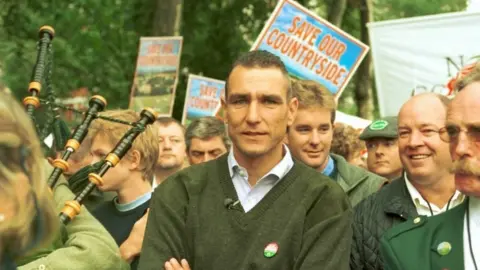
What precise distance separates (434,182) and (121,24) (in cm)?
1757

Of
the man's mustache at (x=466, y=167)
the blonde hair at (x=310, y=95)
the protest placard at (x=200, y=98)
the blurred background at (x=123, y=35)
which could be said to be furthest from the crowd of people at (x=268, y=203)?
the blurred background at (x=123, y=35)

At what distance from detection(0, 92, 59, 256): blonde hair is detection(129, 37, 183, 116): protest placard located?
1013cm

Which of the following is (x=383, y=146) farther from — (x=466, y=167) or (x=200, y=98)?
(x=200, y=98)

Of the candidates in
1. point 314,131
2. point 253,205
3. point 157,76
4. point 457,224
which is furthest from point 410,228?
point 157,76

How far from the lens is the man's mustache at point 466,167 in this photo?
13.0 ft

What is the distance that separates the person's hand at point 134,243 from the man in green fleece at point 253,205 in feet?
2.54

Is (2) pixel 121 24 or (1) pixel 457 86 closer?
(1) pixel 457 86

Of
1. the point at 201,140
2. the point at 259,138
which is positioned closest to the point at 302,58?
the point at 201,140

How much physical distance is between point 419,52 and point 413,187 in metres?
5.95

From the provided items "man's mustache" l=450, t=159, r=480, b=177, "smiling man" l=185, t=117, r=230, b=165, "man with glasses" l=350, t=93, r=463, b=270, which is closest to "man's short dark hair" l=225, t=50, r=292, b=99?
"man with glasses" l=350, t=93, r=463, b=270

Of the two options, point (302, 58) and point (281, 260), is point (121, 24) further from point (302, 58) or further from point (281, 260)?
point (281, 260)

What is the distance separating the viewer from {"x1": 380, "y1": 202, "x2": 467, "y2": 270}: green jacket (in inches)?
159

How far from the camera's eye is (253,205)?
4.68m

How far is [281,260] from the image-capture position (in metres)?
4.51
